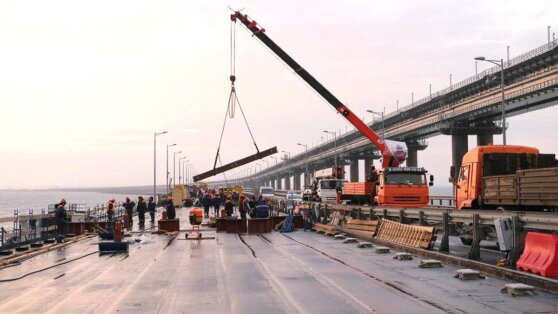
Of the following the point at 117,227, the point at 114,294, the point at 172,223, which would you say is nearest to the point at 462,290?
the point at 114,294

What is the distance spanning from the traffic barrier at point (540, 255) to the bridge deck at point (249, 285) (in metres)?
0.88

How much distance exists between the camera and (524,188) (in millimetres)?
19562

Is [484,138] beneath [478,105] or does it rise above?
beneath

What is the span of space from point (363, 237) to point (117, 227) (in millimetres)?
11296

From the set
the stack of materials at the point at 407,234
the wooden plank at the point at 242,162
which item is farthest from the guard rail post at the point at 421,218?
the wooden plank at the point at 242,162

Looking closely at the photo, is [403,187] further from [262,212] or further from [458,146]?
[458,146]

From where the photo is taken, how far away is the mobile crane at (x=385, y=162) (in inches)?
1258

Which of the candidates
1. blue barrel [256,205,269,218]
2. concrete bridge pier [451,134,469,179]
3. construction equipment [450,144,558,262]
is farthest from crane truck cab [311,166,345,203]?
concrete bridge pier [451,134,469,179]

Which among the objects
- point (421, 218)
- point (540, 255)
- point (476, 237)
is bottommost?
point (540, 255)

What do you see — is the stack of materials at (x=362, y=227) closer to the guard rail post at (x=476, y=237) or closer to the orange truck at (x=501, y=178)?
the orange truck at (x=501, y=178)

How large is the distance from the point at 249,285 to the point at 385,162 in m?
26.1

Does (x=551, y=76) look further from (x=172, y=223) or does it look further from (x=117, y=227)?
(x=117, y=227)

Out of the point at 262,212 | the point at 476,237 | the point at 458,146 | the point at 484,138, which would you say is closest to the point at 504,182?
the point at 476,237

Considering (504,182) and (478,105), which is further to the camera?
(478,105)
